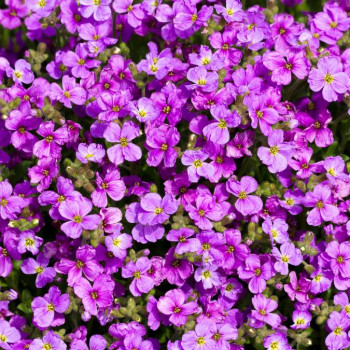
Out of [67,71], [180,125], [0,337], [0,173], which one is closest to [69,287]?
[0,337]

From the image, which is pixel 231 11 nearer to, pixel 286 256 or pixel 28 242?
pixel 286 256

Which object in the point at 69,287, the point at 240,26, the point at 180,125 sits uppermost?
the point at 240,26

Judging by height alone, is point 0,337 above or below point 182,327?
below

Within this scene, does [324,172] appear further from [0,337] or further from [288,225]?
[0,337]

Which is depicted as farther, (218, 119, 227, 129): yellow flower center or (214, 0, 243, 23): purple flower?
(214, 0, 243, 23): purple flower

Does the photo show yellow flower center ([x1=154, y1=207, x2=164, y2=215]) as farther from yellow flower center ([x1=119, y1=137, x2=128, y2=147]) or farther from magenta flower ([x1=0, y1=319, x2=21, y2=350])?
magenta flower ([x1=0, y1=319, x2=21, y2=350])

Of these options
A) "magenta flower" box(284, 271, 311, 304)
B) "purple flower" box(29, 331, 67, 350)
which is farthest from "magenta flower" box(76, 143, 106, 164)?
"magenta flower" box(284, 271, 311, 304)
